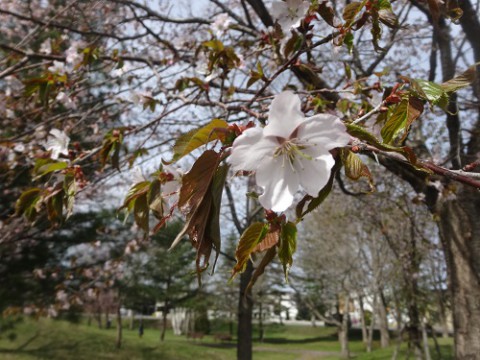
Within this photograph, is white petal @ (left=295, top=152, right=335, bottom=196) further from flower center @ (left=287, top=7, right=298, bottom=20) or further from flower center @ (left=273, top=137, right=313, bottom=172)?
flower center @ (left=287, top=7, right=298, bottom=20)

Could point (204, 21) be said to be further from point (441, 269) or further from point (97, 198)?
point (441, 269)

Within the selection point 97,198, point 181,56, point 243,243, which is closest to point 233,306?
point 97,198

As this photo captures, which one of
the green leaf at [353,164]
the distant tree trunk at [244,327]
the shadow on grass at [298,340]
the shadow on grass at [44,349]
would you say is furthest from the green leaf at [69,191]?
the shadow on grass at [298,340]

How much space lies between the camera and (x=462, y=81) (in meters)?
0.73

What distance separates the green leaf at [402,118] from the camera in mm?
712

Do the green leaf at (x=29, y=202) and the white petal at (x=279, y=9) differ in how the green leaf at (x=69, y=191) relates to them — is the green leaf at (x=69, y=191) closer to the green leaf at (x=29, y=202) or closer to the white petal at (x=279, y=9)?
the green leaf at (x=29, y=202)

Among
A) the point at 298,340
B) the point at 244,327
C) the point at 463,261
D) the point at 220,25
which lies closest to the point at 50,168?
the point at 220,25

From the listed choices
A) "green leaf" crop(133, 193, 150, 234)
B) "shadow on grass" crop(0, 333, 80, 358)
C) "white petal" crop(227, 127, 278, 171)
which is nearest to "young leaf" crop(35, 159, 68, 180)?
"green leaf" crop(133, 193, 150, 234)

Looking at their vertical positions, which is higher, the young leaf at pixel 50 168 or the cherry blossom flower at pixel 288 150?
the young leaf at pixel 50 168

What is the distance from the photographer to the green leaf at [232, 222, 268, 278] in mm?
674

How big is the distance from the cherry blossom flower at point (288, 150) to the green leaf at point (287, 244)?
7cm

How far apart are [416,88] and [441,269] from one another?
746cm

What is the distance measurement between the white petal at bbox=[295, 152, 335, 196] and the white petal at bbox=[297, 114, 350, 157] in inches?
0.5

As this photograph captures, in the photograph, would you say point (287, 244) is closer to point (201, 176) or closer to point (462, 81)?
point (201, 176)
